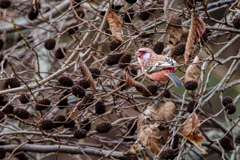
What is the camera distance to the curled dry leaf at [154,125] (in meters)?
2.94

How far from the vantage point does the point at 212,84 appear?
5.89 m

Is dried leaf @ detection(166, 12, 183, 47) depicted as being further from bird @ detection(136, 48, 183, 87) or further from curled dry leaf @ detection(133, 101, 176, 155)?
curled dry leaf @ detection(133, 101, 176, 155)

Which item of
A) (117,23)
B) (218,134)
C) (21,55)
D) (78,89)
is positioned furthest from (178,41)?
(21,55)

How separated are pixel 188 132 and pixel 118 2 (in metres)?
1.81

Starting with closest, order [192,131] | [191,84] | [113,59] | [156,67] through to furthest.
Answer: [192,131]
[191,84]
[113,59]
[156,67]

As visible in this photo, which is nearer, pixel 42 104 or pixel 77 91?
pixel 77 91

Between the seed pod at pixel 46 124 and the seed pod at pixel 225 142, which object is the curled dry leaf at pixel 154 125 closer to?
the seed pod at pixel 46 124

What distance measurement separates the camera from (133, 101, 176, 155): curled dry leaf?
2.94m

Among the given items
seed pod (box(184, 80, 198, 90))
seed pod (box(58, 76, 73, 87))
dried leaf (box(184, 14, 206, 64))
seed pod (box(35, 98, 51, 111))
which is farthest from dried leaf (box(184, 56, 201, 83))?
seed pod (box(35, 98, 51, 111))

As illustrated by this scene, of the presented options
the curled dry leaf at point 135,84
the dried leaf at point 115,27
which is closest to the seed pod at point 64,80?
the dried leaf at point 115,27

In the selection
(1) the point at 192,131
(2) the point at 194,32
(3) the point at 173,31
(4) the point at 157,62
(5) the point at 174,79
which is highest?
(2) the point at 194,32

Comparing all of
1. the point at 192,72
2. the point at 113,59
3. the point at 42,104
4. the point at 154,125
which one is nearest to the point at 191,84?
the point at 192,72

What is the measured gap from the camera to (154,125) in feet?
10.00

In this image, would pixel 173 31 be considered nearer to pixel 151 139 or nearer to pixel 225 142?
pixel 151 139
